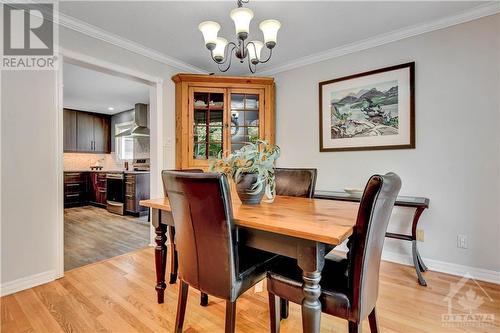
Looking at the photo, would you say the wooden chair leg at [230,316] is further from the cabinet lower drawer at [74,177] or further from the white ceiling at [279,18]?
the cabinet lower drawer at [74,177]

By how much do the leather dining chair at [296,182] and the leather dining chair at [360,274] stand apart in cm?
88

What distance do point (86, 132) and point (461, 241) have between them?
7400 mm

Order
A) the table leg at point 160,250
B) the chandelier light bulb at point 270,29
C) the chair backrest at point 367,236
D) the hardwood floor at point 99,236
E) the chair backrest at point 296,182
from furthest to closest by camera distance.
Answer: the hardwood floor at point 99,236 < the chair backrest at point 296,182 < the table leg at point 160,250 < the chandelier light bulb at point 270,29 < the chair backrest at point 367,236

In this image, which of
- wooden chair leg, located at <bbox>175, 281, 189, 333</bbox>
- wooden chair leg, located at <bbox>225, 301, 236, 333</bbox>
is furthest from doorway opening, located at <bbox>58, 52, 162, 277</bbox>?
wooden chair leg, located at <bbox>225, 301, 236, 333</bbox>

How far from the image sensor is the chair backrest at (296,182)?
2.07 metres

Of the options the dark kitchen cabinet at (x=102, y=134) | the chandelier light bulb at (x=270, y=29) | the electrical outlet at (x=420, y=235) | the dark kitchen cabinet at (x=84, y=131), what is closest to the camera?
the chandelier light bulb at (x=270, y=29)

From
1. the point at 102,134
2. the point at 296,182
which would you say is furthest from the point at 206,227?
the point at 102,134

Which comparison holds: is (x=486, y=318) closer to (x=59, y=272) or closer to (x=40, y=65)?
(x=59, y=272)

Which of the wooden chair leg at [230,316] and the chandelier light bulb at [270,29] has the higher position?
the chandelier light bulb at [270,29]

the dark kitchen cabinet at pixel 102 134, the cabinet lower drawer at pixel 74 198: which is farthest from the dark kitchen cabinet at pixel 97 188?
the dark kitchen cabinet at pixel 102 134

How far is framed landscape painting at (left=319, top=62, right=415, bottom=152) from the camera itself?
254 centimetres

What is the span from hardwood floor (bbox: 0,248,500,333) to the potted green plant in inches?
32.5

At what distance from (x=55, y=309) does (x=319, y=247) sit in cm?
194

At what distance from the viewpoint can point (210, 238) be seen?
120 cm
